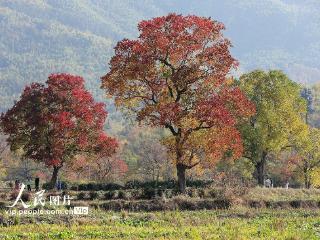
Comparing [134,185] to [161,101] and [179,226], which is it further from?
[179,226]

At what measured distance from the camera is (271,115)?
180 ft

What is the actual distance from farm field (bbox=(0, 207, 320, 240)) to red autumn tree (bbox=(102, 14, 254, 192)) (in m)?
8.60

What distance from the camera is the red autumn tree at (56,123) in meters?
47.9

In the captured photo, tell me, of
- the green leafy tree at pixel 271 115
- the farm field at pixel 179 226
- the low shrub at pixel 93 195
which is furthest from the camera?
the green leafy tree at pixel 271 115

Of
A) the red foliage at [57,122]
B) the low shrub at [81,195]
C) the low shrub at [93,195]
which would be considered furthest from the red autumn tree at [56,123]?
the low shrub at [93,195]

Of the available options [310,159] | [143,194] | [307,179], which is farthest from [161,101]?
[307,179]

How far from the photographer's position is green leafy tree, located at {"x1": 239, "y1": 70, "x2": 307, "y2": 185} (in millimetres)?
55094

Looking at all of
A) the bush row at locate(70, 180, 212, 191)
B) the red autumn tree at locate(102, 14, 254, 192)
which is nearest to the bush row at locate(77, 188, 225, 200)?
the red autumn tree at locate(102, 14, 254, 192)

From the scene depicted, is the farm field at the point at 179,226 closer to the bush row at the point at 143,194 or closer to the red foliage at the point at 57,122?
the bush row at the point at 143,194

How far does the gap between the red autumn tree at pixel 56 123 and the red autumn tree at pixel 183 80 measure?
26.6ft

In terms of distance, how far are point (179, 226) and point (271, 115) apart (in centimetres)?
3065

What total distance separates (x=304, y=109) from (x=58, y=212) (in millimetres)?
34326

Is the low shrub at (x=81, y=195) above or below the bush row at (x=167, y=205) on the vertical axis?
above

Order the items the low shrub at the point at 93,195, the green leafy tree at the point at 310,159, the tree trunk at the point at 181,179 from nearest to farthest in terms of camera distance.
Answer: the low shrub at the point at 93,195 → the tree trunk at the point at 181,179 → the green leafy tree at the point at 310,159
